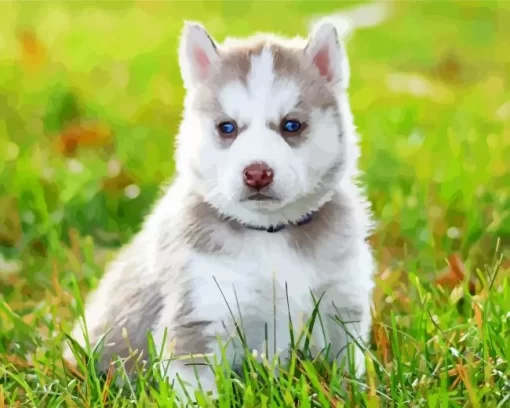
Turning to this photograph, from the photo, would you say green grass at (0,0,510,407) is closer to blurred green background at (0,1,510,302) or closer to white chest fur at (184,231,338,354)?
blurred green background at (0,1,510,302)

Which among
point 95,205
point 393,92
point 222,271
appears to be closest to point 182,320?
point 222,271

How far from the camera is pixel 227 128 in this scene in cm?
337

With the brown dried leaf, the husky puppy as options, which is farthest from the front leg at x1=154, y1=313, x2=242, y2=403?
the brown dried leaf

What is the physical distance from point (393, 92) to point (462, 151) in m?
1.95

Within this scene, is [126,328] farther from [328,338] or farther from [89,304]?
[328,338]

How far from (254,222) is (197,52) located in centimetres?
69

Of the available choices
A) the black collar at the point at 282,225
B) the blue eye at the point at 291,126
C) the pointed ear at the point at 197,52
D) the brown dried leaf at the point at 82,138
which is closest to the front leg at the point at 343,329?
the black collar at the point at 282,225

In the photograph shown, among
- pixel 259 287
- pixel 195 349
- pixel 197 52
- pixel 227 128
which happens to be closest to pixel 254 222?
pixel 259 287

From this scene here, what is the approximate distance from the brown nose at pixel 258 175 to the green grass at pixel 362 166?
0.60 metres

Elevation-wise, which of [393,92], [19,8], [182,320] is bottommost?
[182,320]

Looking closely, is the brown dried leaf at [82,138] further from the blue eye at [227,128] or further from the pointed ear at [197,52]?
the blue eye at [227,128]

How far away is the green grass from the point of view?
3182 millimetres

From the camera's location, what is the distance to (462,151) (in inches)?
230

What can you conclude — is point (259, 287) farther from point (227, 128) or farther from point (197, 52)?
point (197, 52)
